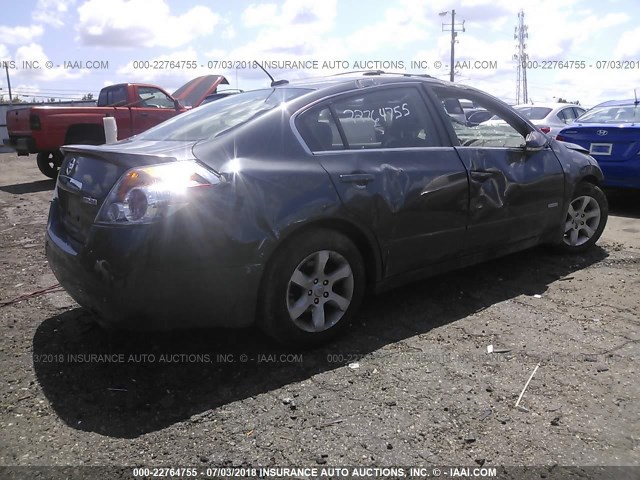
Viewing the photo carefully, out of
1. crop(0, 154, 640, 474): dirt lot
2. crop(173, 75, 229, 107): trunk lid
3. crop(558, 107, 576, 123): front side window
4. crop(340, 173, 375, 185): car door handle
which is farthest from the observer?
crop(173, 75, 229, 107): trunk lid

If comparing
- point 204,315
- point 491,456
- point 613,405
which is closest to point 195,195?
point 204,315

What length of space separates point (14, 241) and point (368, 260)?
432 centimetres

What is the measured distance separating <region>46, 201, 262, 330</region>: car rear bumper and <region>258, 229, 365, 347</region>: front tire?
129 mm

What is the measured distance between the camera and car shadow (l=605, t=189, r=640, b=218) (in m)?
7.28

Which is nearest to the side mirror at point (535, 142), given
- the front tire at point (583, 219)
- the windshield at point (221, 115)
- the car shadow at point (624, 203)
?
the front tire at point (583, 219)

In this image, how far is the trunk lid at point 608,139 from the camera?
689 centimetres

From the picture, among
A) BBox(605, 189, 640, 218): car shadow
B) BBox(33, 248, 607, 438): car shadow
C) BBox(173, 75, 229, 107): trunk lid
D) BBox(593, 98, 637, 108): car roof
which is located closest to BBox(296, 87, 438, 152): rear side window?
BBox(33, 248, 607, 438): car shadow

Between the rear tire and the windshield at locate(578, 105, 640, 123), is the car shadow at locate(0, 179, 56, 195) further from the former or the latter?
the windshield at locate(578, 105, 640, 123)

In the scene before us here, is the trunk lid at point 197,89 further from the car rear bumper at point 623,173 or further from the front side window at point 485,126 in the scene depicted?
the front side window at point 485,126

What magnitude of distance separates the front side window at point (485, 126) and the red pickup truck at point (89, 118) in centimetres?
824

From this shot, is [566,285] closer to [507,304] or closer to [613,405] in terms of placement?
[507,304]

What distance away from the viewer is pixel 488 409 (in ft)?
8.68

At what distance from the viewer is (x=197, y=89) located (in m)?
13.0

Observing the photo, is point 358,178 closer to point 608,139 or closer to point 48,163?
point 608,139
